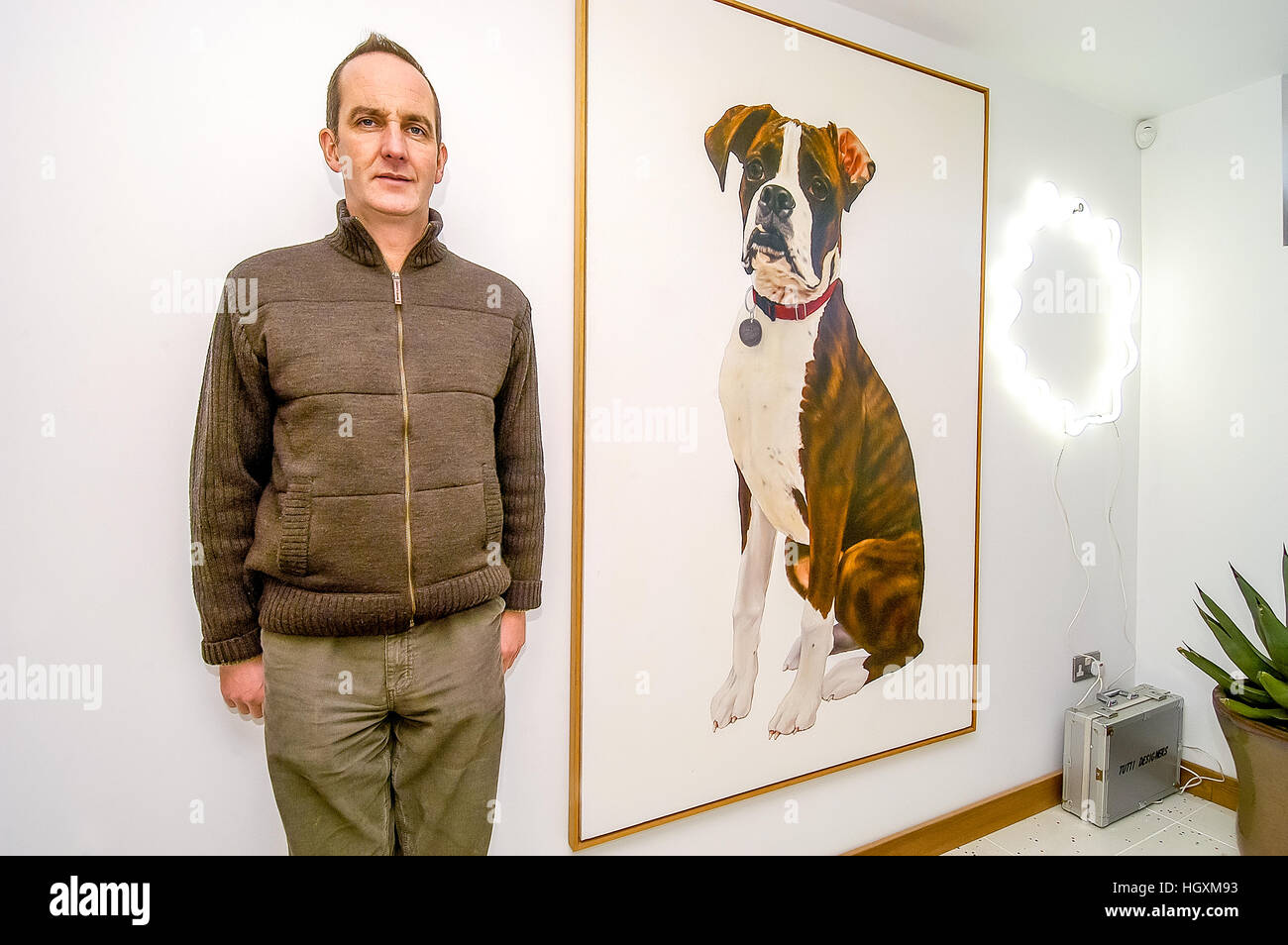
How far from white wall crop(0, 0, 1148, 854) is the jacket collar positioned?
21 centimetres

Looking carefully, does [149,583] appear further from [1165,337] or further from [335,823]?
[1165,337]

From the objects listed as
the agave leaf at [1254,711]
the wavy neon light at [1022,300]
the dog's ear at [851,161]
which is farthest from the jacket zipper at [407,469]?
the agave leaf at [1254,711]

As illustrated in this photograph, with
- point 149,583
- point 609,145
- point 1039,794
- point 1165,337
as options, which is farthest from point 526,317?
point 1165,337

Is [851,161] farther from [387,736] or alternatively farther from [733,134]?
[387,736]

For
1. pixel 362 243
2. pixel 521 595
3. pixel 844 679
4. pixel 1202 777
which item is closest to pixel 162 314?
pixel 362 243

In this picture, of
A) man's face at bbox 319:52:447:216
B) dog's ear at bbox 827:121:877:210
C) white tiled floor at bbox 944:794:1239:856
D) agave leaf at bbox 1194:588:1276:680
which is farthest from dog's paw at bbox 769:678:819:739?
man's face at bbox 319:52:447:216

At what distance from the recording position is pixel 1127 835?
7.22 feet

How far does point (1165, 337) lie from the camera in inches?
101

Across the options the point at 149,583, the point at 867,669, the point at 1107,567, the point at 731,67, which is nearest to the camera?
the point at 149,583

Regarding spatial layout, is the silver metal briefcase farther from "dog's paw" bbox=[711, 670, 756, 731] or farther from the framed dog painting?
"dog's paw" bbox=[711, 670, 756, 731]

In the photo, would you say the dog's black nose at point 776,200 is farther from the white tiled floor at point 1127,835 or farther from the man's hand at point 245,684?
the white tiled floor at point 1127,835

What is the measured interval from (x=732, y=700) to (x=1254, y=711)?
4.64 feet

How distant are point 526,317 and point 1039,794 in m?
2.39

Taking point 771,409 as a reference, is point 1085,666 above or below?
below
